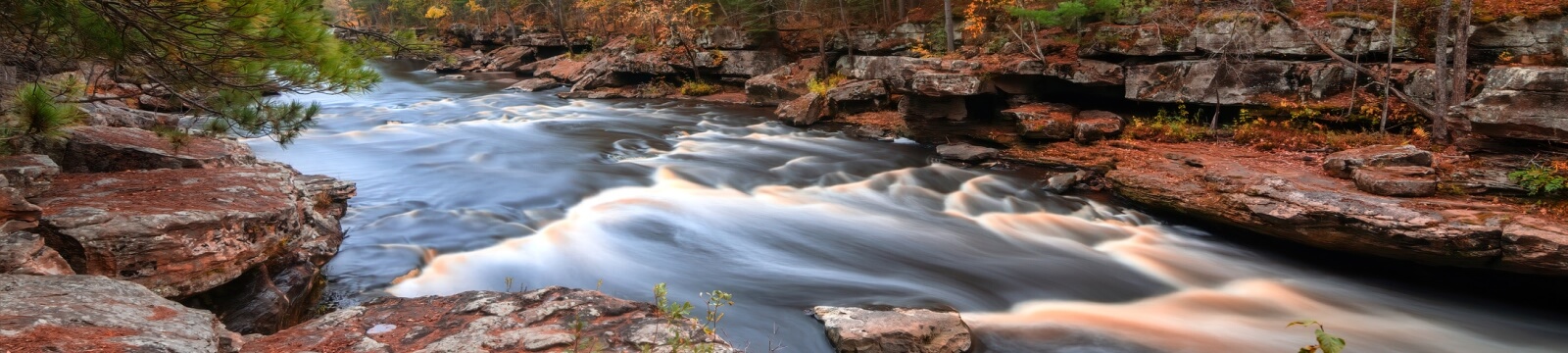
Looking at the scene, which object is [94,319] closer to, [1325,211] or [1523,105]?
[1325,211]

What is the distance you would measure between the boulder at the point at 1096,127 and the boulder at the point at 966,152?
4.63 feet

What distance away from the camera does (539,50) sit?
38344mm

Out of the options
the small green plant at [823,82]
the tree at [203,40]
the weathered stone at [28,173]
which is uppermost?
the tree at [203,40]

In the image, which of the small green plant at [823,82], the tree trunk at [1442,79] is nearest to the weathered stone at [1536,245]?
the tree trunk at [1442,79]

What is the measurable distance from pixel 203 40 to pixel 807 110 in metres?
14.0

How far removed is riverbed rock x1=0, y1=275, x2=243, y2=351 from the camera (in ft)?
10.6

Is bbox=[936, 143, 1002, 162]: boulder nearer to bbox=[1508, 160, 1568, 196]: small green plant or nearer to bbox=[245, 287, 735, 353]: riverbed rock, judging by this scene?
bbox=[1508, 160, 1568, 196]: small green plant

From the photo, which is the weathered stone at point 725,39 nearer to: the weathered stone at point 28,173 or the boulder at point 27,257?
the weathered stone at point 28,173

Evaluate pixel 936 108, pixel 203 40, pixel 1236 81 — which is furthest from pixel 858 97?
pixel 203 40

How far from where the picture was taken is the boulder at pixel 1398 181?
859 cm

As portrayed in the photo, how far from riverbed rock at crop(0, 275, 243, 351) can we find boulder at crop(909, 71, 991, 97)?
507 inches

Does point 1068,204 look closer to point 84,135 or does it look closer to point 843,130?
point 843,130

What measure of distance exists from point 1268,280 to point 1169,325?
2.22 metres

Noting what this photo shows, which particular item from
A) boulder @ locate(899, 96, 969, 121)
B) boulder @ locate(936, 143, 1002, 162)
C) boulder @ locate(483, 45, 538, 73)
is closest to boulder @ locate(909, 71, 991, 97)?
boulder @ locate(899, 96, 969, 121)
